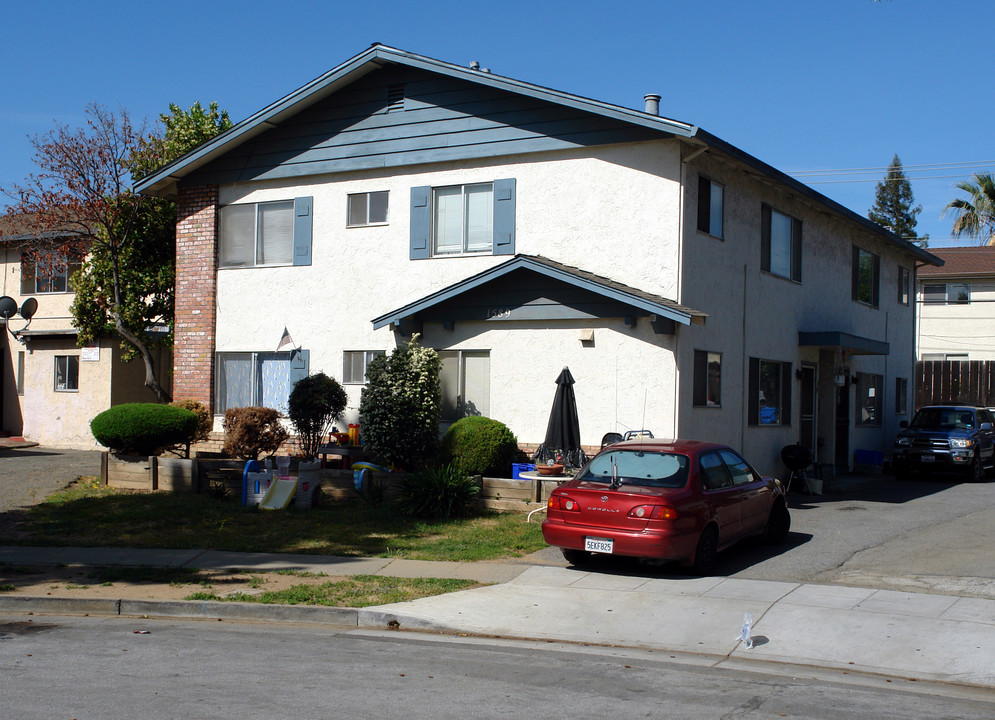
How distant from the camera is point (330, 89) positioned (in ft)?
62.9

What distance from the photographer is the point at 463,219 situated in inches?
722

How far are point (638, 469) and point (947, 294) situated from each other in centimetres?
3308

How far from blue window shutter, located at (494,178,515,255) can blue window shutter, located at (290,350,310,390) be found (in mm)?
4570

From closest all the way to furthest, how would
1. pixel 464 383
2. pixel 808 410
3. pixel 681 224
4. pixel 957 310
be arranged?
pixel 681 224
pixel 464 383
pixel 808 410
pixel 957 310

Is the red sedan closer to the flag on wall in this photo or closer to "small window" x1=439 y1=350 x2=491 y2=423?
"small window" x1=439 y1=350 x2=491 y2=423

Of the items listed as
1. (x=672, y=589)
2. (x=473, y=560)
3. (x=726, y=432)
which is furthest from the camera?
(x=726, y=432)

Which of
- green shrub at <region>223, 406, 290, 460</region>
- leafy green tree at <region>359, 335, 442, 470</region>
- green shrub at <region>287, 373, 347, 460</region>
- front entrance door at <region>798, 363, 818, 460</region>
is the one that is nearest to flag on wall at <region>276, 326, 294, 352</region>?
green shrub at <region>287, 373, 347, 460</region>

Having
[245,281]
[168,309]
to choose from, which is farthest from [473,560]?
[168,309]

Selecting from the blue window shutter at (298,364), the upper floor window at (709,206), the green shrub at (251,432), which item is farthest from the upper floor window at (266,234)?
the upper floor window at (709,206)

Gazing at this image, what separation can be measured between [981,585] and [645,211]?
323 inches

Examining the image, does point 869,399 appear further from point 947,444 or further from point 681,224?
point 681,224

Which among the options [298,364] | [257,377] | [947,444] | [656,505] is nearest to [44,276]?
[257,377]

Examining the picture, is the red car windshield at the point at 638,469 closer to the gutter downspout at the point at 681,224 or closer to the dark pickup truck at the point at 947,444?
the gutter downspout at the point at 681,224

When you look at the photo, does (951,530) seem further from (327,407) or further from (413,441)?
(327,407)
